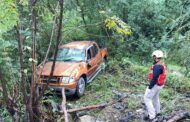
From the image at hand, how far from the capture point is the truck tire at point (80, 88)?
11.5 m

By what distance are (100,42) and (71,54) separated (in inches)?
201

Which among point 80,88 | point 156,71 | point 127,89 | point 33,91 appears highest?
point 156,71

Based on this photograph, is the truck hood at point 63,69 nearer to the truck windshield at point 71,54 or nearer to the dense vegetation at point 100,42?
the truck windshield at point 71,54

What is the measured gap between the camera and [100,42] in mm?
17672

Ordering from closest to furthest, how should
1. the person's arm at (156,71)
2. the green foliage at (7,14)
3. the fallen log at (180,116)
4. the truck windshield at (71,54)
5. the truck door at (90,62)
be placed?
the green foliage at (7,14), the fallen log at (180,116), the person's arm at (156,71), the truck windshield at (71,54), the truck door at (90,62)

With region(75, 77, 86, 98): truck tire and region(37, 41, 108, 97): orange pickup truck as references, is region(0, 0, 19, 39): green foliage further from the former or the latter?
region(75, 77, 86, 98): truck tire

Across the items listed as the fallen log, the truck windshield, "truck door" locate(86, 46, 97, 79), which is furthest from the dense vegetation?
the fallen log

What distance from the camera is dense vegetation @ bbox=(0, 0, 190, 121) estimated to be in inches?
297

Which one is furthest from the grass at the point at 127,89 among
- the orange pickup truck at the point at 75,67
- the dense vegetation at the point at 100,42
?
the orange pickup truck at the point at 75,67

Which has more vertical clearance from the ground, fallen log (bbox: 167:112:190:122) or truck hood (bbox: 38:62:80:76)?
truck hood (bbox: 38:62:80:76)

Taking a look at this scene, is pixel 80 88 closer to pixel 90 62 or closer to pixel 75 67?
pixel 75 67

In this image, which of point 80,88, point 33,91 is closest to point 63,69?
point 80,88

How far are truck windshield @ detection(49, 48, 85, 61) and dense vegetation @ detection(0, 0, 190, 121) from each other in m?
0.60

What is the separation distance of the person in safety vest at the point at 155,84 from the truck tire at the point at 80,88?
3.03m
